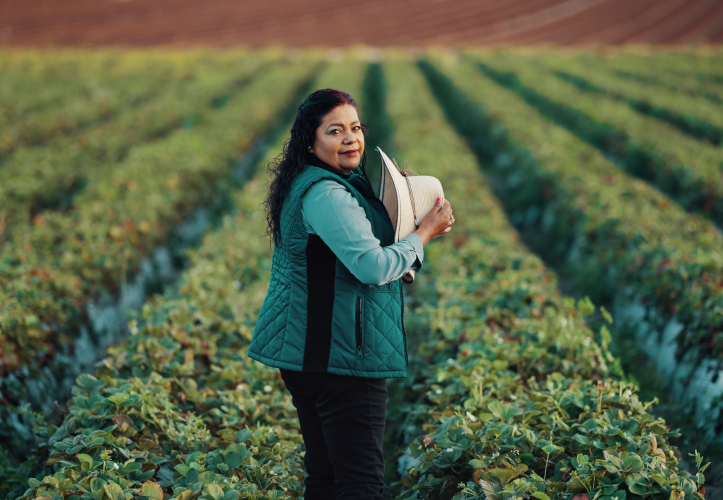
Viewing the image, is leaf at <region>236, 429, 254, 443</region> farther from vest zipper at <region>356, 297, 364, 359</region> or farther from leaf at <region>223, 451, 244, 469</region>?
vest zipper at <region>356, 297, 364, 359</region>

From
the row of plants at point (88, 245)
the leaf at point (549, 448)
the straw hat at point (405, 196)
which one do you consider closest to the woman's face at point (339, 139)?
the straw hat at point (405, 196)

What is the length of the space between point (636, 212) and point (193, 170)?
21.6ft

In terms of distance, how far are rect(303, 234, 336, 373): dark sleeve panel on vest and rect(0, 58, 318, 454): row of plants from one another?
254 centimetres

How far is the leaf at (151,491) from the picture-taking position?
6.85 feet

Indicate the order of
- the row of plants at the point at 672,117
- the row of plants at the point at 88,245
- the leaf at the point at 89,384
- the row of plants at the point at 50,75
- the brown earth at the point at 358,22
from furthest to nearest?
the brown earth at the point at 358,22 < the row of plants at the point at 50,75 < the row of plants at the point at 672,117 < the row of plants at the point at 88,245 < the leaf at the point at 89,384

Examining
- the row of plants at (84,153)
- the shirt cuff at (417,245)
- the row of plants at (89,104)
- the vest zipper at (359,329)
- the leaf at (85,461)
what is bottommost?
the leaf at (85,461)

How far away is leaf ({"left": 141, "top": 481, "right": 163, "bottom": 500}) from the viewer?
2088mm

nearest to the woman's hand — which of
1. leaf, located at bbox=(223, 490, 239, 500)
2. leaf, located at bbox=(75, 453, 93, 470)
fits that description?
leaf, located at bbox=(223, 490, 239, 500)

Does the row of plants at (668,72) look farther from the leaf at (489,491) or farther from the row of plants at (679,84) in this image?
the leaf at (489,491)

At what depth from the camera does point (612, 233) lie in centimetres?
606

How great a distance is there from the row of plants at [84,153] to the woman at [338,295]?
599 centimetres

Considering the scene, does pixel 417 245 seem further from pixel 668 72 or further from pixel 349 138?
pixel 668 72

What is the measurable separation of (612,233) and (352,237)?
520 centimetres

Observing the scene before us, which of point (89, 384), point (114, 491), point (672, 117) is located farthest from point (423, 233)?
point (672, 117)
